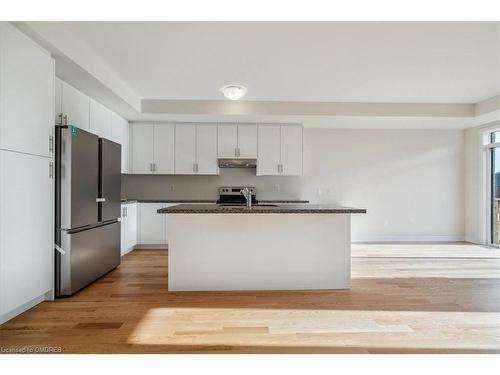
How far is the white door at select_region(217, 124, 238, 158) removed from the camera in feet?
17.9

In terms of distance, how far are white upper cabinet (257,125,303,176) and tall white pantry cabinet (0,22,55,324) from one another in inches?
137

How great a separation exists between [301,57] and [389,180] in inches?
155

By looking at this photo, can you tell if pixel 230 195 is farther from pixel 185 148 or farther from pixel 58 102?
pixel 58 102

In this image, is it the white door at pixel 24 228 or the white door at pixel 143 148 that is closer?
the white door at pixel 24 228

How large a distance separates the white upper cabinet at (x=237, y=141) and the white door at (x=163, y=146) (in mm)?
908

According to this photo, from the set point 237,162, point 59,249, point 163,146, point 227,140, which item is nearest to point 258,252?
point 59,249

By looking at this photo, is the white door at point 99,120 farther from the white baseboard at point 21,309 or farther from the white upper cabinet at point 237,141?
the white baseboard at point 21,309

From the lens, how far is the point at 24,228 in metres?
2.36

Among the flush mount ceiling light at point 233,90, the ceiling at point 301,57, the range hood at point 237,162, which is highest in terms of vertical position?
the ceiling at point 301,57

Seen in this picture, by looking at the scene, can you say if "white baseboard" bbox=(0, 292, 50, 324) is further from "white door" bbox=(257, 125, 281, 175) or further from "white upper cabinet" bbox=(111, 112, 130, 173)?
"white door" bbox=(257, 125, 281, 175)

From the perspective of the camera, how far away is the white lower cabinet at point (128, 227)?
4.58 m

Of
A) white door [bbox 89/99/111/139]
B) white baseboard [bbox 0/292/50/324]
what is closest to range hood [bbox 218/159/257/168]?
white door [bbox 89/99/111/139]

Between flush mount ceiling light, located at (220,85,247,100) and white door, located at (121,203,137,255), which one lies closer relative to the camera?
flush mount ceiling light, located at (220,85,247,100)

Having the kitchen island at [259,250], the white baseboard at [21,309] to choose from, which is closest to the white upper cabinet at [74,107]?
the kitchen island at [259,250]
